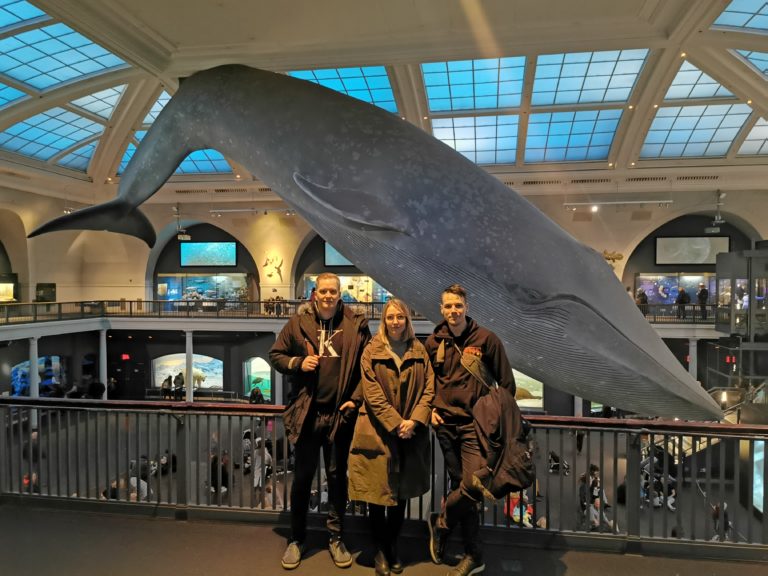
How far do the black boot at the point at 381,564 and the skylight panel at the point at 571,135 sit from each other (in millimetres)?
18733

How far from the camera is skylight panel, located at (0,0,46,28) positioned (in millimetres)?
12485

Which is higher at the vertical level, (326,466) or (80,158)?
(80,158)

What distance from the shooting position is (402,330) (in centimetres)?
276

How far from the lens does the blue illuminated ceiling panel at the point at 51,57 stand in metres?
14.0

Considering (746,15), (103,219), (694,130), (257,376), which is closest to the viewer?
(103,219)

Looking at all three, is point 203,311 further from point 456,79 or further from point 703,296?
point 703,296

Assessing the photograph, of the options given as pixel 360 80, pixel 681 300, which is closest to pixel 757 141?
pixel 681 300

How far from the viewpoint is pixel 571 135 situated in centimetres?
1988

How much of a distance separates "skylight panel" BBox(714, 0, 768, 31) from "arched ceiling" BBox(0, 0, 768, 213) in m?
0.05

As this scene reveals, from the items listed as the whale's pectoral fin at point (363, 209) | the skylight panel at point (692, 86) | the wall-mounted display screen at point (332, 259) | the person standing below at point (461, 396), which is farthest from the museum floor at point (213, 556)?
the wall-mounted display screen at point (332, 259)

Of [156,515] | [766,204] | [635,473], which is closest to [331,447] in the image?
[156,515]

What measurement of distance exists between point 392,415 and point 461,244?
40.9 inches

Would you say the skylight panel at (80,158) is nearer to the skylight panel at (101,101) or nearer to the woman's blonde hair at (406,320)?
the skylight panel at (101,101)

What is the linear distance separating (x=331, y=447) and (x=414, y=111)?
1690cm
